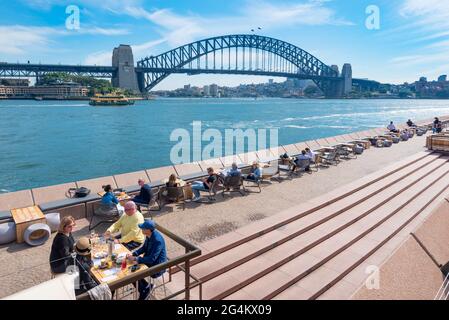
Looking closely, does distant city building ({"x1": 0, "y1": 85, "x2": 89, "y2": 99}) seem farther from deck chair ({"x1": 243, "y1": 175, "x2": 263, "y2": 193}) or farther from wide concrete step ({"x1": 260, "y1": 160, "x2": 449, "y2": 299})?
wide concrete step ({"x1": 260, "y1": 160, "x2": 449, "y2": 299})

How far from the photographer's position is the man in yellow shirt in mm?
4177

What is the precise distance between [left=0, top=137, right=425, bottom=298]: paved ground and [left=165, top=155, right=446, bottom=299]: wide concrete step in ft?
1.88

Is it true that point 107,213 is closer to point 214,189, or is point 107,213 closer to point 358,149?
point 214,189

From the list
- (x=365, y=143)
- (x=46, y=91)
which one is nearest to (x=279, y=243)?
(x=365, y=143)

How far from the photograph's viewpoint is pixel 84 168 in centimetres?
2219

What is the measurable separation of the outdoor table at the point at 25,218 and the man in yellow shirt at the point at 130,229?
1.34m

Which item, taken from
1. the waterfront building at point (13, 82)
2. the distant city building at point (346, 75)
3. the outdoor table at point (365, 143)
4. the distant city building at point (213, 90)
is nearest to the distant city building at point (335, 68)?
the distant city building at point (346, 75)

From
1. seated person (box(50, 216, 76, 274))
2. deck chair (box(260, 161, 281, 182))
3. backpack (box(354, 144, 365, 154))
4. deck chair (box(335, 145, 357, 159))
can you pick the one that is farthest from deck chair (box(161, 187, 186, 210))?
backpack (box(354, 144, 365, 154))

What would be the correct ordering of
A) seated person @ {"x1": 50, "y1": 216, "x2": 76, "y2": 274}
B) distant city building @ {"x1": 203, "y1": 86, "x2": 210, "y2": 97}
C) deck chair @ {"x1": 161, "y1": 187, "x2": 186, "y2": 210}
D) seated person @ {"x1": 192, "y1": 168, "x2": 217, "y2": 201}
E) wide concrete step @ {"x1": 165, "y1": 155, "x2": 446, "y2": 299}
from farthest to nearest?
distant city building @ {"x1": 203, "y1": 86, "x2": 210, "y2": 97}
seated person @ {"x1": 192, "y1": 168, "x2": 217, "y2": 201}
deck chair @ {"x1": 161, "y1": 187, "x2": 186, "y2": 210}
wide concrete step @ {"x1": 165, "y1": 155, "x2": 446, "y2": 299}
seated person @ {"x1": 50, "y1": 216, "x2": 76, "y2": 274}

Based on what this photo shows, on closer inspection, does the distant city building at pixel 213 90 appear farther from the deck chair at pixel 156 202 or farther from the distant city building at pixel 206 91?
the deck chair at pixel 156 202

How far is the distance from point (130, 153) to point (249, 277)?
24.3 m

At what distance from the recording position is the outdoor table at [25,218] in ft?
15.3

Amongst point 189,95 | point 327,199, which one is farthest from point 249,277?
point 189,95

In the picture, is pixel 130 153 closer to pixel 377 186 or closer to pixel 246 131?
pixel 246 131
